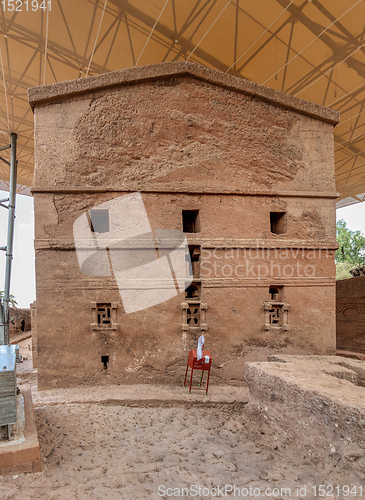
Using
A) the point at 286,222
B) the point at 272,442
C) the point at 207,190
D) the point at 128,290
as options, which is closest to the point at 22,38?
the point at 207,190

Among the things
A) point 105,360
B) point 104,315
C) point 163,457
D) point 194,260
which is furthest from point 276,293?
point 163,457

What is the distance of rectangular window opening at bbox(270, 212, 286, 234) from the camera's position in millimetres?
7723

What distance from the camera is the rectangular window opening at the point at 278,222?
7723mm

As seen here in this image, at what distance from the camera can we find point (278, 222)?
312 inches

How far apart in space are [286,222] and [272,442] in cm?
500

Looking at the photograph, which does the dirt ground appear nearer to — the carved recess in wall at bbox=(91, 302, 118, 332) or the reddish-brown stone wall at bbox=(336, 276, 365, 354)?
the carved recess in wall at bbox=(91, 302, 118, 332)

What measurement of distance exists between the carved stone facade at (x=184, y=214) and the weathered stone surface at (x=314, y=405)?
2.03 metres

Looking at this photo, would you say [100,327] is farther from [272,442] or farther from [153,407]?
[272,442]

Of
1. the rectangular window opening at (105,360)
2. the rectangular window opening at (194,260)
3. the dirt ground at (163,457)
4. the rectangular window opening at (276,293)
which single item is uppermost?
the rectangular window opening at (194,260)

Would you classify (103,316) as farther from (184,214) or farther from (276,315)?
(276,315)

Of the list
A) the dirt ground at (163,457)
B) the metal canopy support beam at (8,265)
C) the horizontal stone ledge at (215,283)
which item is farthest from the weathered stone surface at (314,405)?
the metal canopy support beam at (8,265)

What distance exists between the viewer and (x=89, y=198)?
7.09 meters

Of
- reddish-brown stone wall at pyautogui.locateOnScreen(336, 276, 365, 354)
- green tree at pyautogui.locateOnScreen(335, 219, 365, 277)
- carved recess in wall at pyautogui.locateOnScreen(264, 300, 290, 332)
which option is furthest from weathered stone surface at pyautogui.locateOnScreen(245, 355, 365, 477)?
green tree at pyautogui.locateOnScreen(335, 219, 365, 277)

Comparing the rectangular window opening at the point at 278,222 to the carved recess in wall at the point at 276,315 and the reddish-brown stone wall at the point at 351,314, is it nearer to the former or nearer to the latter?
the carved recess in wall at the point at 276,315
